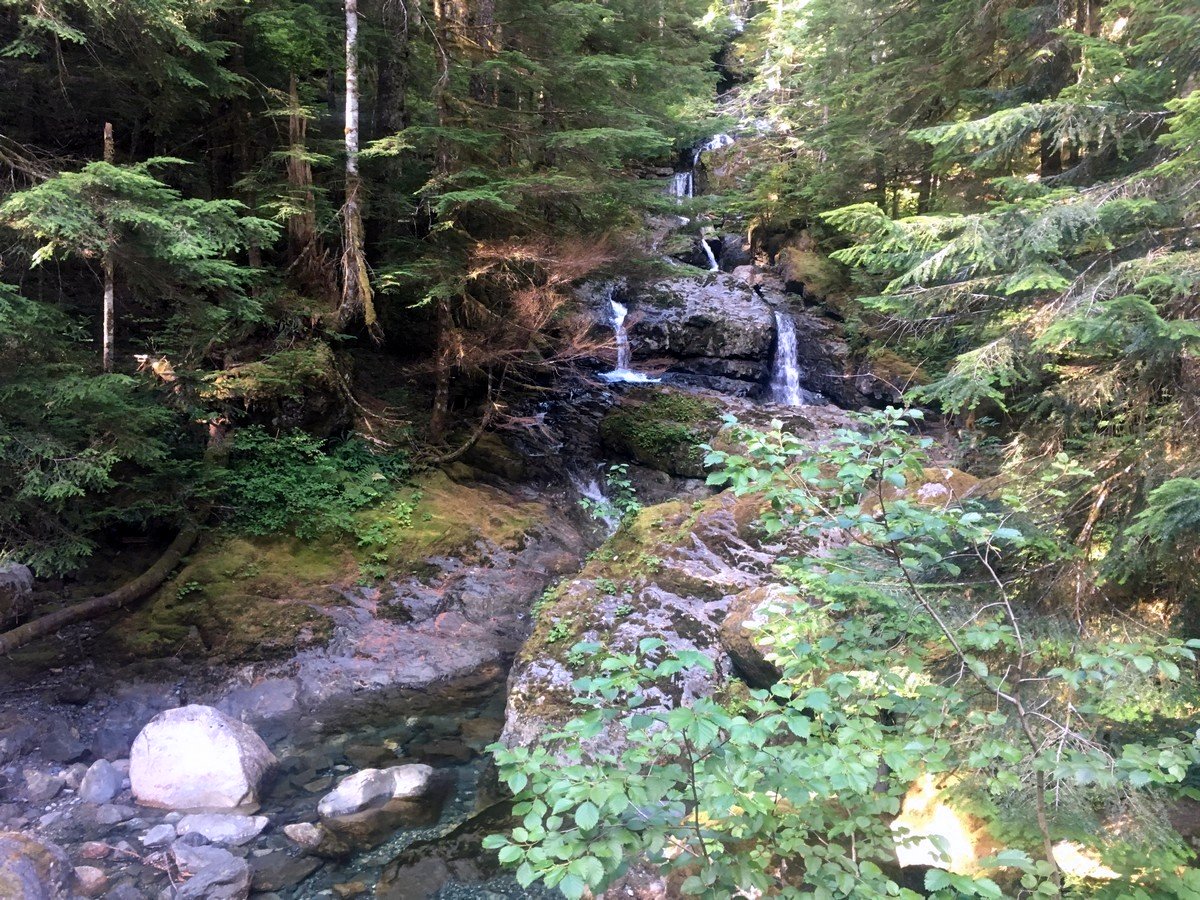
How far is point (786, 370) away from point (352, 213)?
9479mm

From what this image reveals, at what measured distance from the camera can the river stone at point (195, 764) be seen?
545cm

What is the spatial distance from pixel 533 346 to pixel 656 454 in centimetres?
328

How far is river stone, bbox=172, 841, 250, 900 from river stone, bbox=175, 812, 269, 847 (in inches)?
4.9

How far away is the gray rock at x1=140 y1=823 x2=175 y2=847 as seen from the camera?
4969 millimetres

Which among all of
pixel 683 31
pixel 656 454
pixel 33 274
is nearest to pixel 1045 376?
pixel 656 454

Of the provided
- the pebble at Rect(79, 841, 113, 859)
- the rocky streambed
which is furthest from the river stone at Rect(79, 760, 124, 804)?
the pebble at Rect(79, 841, 113, 859)

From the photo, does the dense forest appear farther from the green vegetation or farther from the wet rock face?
the wet rock face

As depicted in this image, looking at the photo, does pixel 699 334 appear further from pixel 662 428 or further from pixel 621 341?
pixel 662 428

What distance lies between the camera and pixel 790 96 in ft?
66.5

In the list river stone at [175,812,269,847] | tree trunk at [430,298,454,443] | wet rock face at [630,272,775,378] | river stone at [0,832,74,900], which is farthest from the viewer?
wet rock face at [630,272,775,378]

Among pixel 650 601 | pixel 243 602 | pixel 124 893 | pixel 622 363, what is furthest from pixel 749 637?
pixel 622 363

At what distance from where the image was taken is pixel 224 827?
516 cm

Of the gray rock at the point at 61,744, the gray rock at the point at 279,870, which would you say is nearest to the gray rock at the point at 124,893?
the gray rock at the point at 279,870

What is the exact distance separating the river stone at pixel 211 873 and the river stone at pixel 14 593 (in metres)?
3.79
